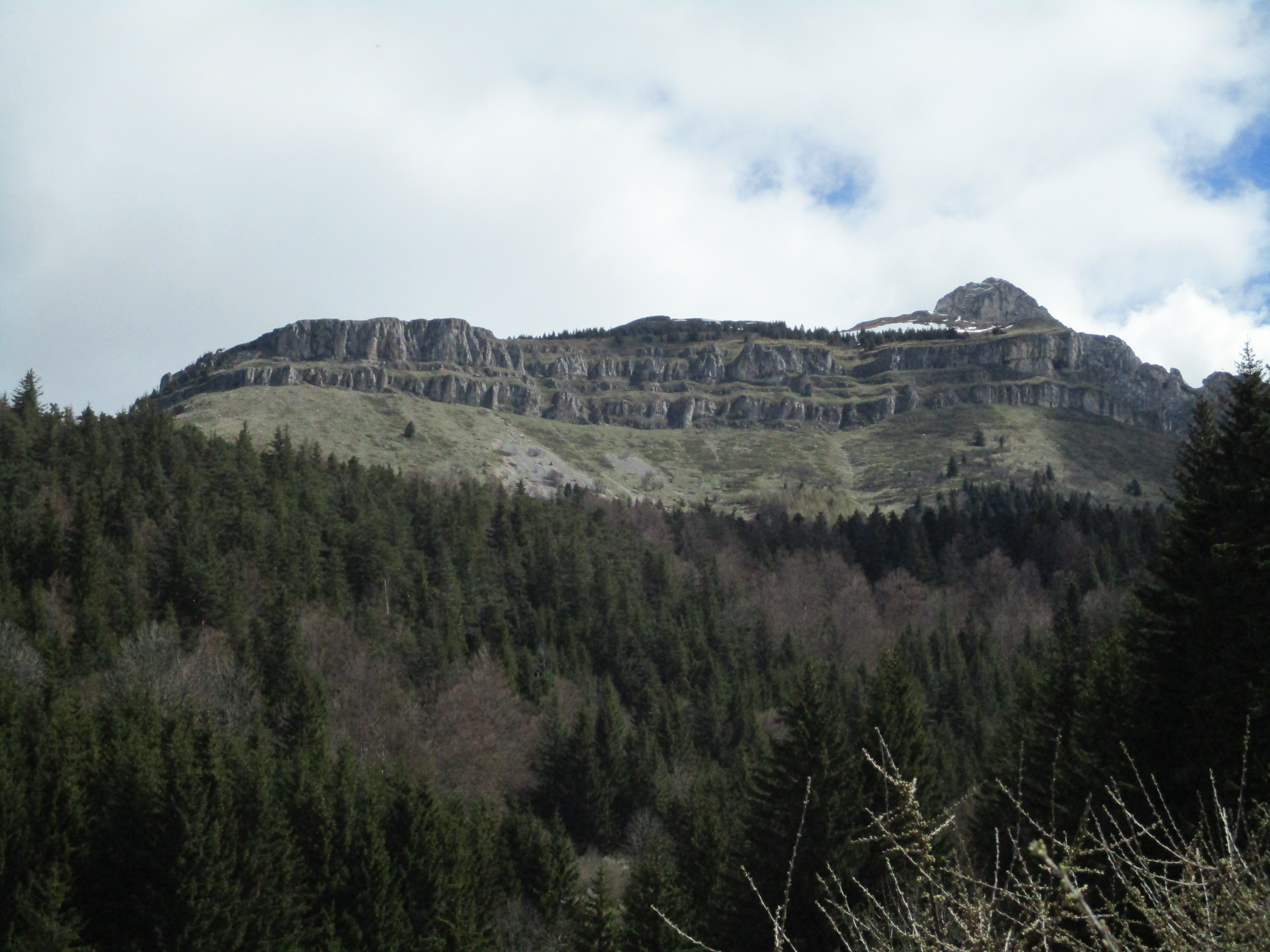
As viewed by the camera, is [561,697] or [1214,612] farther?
[561,697]

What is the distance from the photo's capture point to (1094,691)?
25.3m

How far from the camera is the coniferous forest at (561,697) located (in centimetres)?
2016

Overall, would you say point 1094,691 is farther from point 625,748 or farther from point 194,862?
point 625,748

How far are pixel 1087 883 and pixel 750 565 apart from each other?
10974 centimetres

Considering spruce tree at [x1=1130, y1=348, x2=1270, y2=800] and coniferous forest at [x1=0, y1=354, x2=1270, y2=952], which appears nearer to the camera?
spruce tree at [x1=1130, y1=348, x2=1270, y2=800]

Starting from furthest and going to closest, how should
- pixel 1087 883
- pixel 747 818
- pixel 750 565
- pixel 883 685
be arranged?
pixel 750 565
pixel 883 685
pixel 747 818
pixel 1087 883

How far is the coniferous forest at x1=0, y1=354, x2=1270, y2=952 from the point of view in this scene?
2016cm

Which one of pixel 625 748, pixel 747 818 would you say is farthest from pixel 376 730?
pixel 747 818

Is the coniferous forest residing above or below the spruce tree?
below

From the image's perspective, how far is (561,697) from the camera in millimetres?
81250

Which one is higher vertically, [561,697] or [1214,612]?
[1214,612]

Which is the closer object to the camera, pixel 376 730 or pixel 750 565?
pixel 376 730

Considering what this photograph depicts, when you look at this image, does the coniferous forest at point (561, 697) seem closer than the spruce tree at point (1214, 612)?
No

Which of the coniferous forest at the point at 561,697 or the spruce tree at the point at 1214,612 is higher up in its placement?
the spruce tree at the point at 1214,612
